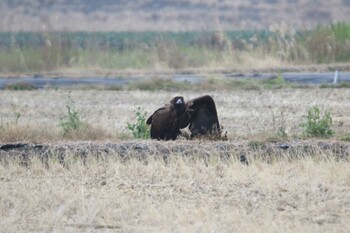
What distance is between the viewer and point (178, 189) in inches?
505

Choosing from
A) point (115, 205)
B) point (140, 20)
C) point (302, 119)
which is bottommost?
point (140, 20)

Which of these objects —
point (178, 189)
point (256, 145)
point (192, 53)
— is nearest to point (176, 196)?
point (178, 189)

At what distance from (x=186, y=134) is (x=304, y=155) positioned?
7.35ft

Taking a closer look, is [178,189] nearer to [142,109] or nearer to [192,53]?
[142,109]

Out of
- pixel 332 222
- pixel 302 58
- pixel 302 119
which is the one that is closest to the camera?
pixel 332 222

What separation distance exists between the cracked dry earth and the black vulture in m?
0.85

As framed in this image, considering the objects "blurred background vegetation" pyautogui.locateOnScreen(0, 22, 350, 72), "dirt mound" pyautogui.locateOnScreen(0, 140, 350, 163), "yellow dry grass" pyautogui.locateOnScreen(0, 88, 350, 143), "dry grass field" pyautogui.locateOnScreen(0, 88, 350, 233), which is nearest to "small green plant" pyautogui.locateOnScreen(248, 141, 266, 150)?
"dirt mound" pyautogui.locateOnScreen(0, 140, 350, 163)

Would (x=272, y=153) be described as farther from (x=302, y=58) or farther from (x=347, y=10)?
(x=347, y=10)

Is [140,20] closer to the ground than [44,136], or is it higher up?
closer to the ground

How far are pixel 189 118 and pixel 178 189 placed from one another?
3.31 m

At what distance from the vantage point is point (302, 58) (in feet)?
131


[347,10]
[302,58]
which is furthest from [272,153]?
[347,10]

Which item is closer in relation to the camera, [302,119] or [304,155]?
[304,155]

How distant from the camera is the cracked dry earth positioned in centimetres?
1122
